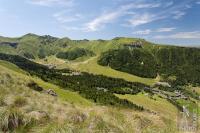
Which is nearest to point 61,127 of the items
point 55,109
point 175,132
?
point 55,109

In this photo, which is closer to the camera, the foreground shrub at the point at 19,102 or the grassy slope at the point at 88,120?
the grassy slope at the point at 88,120

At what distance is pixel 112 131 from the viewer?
48.1ft

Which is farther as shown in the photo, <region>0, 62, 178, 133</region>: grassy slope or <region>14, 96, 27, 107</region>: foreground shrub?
<region>14, 96, 27, 107</region>: foreground shrub

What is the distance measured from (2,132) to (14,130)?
62 cm

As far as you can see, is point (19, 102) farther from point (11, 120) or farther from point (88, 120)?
point (88, 120)

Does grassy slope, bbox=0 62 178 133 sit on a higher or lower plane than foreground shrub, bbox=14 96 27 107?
lower

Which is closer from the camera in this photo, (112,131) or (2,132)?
(2,132)

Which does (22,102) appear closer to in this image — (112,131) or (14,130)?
(14,130)

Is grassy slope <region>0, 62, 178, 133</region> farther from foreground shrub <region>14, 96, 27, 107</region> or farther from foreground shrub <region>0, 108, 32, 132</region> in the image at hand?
foreground shrub <region>0, 108, 32, 132</region>

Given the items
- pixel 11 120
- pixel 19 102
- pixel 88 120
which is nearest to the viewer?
pixel 11 120

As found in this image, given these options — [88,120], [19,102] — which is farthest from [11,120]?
[88,120]

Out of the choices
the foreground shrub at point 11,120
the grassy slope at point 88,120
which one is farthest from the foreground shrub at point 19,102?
the foreground shrub at point 11,120

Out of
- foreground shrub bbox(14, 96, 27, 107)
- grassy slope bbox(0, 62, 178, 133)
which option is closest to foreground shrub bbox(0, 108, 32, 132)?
grassy slope bbox(0, 62, 178, 133)

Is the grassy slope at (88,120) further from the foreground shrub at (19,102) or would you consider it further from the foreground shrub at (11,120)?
the foreground shrub at (11,120)
